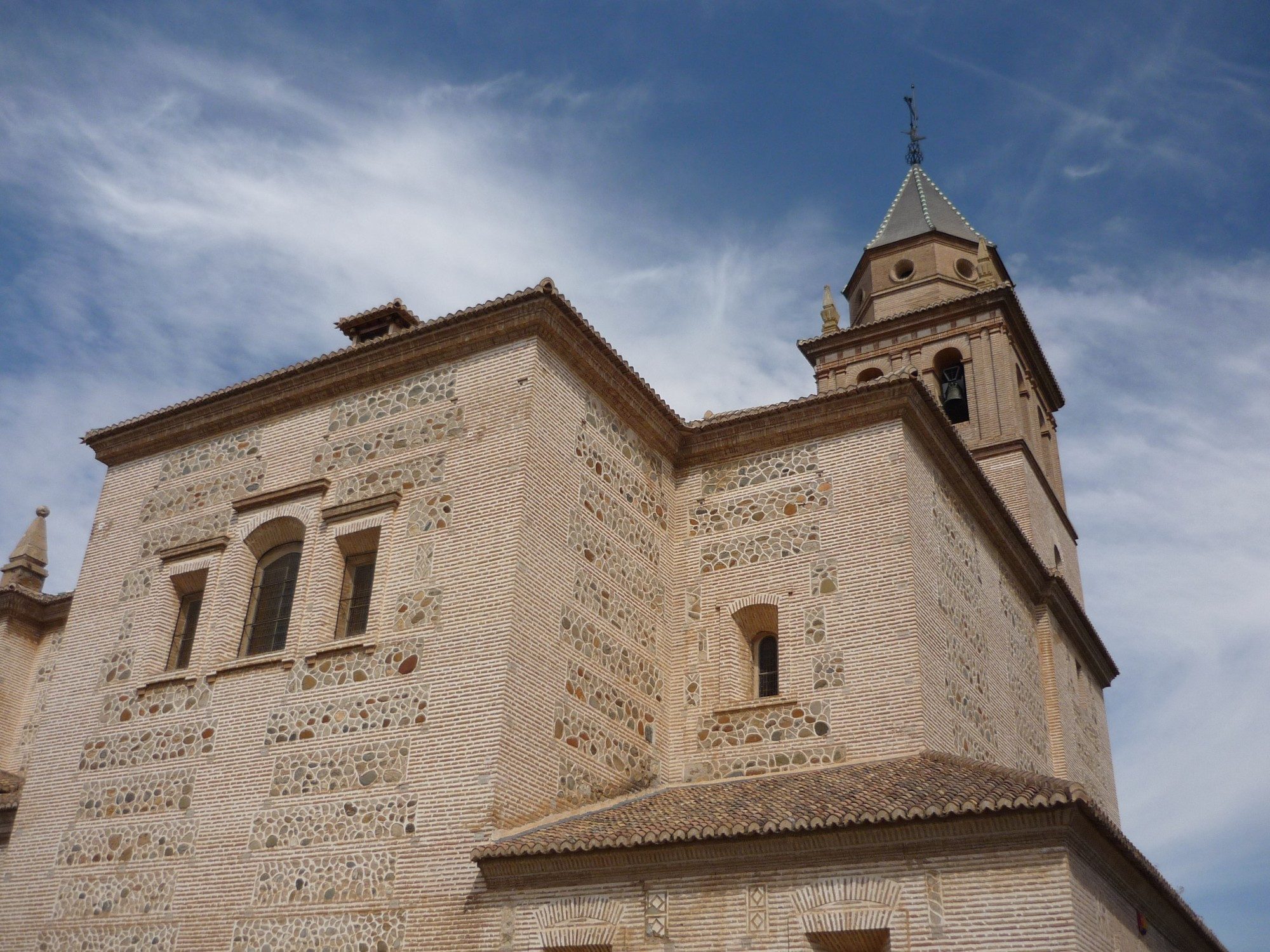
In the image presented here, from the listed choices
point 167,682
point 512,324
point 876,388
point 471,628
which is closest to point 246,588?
point 167,682

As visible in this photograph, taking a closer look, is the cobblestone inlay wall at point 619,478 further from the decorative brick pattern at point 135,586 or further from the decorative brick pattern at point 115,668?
the decorative brick pattern at point 115,668

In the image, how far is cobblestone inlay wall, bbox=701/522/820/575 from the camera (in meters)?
12.8

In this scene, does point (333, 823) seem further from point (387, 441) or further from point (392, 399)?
point (392, 399)

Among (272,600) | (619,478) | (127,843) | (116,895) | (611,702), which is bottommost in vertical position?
(116,895)

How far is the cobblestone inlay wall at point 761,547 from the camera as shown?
12789 millimetres

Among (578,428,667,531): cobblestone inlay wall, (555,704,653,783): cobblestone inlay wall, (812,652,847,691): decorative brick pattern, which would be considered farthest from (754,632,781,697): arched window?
(578,428,667,531): cobblestone inlay wall

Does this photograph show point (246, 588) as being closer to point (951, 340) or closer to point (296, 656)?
point (296, 656)

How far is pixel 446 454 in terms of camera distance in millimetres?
12242

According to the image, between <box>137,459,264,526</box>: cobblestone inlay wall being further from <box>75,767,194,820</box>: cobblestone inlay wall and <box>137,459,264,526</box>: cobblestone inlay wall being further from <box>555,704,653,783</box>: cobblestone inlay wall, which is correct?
<box>555,704,653,783</box>: cobblestone inlay wall

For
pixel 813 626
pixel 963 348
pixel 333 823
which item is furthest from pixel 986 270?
pixel 333 823

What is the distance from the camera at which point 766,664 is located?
12938mm

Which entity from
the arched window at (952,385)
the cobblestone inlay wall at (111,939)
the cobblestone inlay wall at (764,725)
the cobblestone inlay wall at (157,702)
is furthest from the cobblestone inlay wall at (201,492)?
the arched window at (952,385)

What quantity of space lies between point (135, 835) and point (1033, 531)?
14.4 meters

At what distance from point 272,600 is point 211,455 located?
7.84 ft
